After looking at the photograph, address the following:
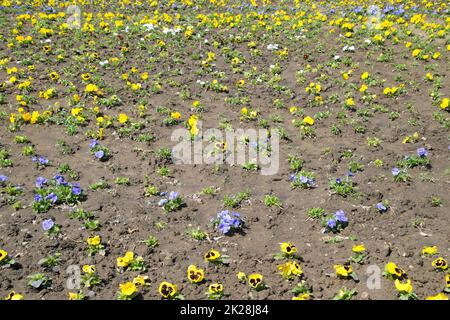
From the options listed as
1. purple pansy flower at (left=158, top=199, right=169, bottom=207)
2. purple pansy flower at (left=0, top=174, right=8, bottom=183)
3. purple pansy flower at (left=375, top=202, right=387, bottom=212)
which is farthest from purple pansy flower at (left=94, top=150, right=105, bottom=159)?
purple pansy flower at (left=375, top=202, right=387, bottom=212)

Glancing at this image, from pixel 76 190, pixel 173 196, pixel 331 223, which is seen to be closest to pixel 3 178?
pixel 76 190

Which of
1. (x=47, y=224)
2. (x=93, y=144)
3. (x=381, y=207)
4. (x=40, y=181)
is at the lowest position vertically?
(x=47, y=224)

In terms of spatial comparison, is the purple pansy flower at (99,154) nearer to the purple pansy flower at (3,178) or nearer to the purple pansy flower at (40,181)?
the purple pansy flower at (40,181)

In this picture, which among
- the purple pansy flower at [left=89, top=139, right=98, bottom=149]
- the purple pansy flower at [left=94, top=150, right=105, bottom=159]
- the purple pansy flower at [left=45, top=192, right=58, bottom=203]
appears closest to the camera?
the purple pansy flower at [left=45, top=192, right=58, bottom=203]

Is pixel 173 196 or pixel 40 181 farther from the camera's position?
pixel 40 181

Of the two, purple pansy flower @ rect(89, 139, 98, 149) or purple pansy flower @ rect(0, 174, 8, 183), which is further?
purple pansy flower @ rect(89, 139, 98, 149)

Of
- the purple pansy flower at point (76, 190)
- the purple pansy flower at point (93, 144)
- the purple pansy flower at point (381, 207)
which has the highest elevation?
the purple pansy flower at point (93, 144)

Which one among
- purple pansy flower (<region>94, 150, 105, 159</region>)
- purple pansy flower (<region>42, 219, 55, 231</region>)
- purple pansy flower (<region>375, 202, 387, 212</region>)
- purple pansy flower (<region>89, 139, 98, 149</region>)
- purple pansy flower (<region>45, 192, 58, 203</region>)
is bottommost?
purple pansy flower (<region>42, 219, 55, 231</region>)

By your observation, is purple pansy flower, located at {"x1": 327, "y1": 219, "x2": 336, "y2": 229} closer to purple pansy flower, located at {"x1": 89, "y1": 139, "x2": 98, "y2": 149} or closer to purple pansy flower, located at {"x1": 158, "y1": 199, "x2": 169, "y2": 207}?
purple pansy flower, located at {"x1": 158, "y1": 199, "x2": 169, "y2": 207}

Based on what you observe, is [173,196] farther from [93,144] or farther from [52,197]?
[93,144]

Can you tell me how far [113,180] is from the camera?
654 centimetres

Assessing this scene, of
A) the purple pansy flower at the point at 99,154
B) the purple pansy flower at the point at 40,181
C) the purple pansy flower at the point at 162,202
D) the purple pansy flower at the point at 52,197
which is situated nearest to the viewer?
the purple pansy flower at the point at 52,197

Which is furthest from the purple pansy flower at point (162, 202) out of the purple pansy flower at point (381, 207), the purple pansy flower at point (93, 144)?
the purple pansy flower at point (381, 207)

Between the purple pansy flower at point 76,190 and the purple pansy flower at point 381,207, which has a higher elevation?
the purple pansy flower at point 76,190
